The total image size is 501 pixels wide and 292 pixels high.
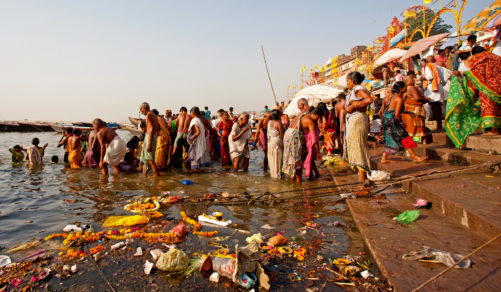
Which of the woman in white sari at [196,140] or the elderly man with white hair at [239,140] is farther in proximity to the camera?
the woman in white sari at [196,140]

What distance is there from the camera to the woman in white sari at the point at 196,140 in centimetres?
781

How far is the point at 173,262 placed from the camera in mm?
2438

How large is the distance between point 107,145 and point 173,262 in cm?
601

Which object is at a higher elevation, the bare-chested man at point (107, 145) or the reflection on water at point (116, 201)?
the bare-chested man at point (107, 145)

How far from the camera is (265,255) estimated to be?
2.65m

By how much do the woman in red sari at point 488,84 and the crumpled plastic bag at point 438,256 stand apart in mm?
3835

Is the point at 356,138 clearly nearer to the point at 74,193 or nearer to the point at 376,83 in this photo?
the point at 74,193

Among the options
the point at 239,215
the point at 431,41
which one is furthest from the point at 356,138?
the point at 431,41

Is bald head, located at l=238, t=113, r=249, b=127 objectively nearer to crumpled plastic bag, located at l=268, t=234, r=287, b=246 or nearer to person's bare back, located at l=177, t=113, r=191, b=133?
person's bare back, located at l=177, t=113, r=191, b=133

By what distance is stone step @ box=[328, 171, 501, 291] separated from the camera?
1923 mm

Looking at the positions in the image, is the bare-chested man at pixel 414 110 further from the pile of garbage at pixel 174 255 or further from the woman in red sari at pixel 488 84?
the pile of garbage at pixel 174 255

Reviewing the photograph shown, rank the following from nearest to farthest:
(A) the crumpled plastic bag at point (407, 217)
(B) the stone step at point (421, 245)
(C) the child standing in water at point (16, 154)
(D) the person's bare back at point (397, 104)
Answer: (B) the stone step at point (421, 245) → (A) the crumpled plastic bag at point (407, 217) → (D) the person's bare back at point (397, 104) → (C) the child standing in water at point (16, 154)

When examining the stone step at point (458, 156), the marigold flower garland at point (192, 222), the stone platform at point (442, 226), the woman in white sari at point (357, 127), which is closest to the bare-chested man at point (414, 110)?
the stone step at point (458, 156)

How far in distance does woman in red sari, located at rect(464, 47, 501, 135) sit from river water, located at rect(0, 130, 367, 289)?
2.93m
